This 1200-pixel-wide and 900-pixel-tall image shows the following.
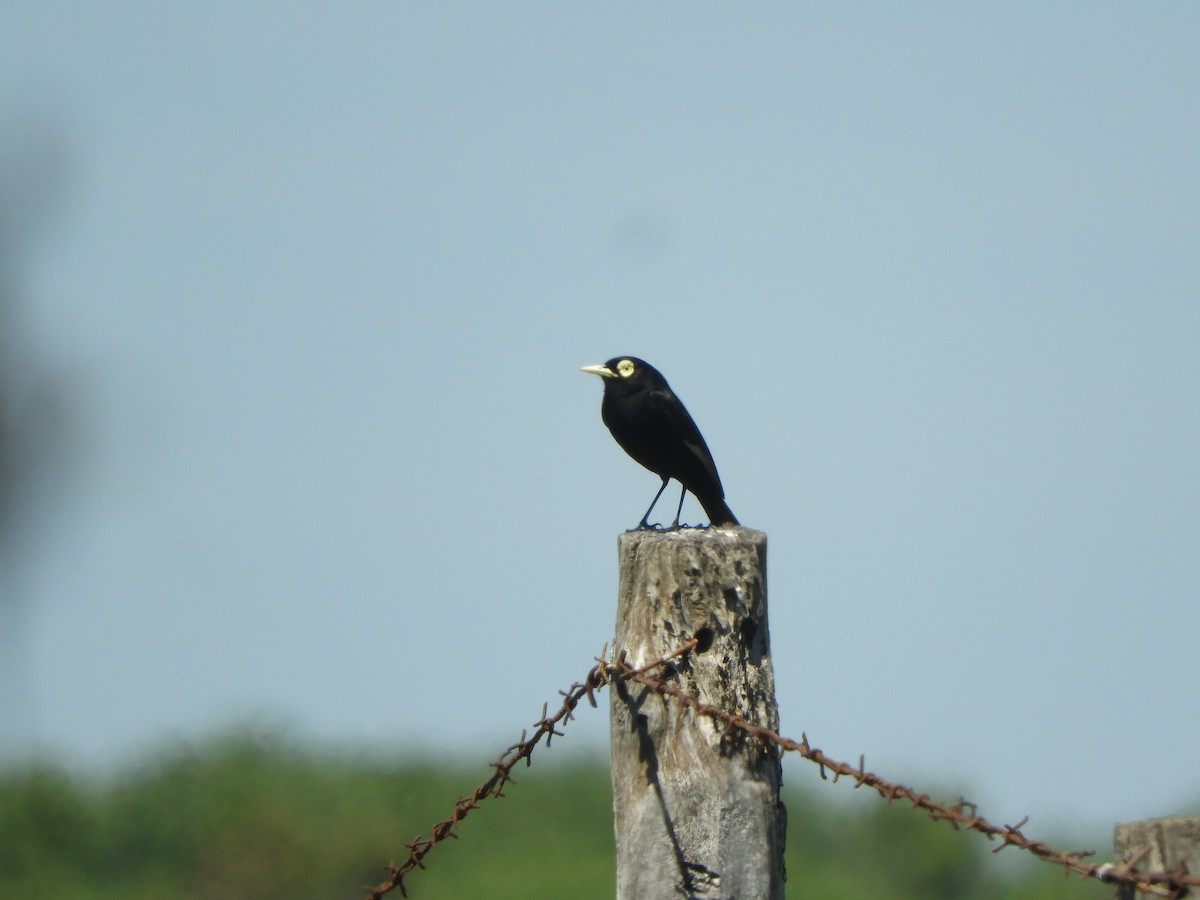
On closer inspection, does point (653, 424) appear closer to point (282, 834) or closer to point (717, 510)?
point (717, 510)

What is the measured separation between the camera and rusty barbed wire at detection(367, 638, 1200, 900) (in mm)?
3113

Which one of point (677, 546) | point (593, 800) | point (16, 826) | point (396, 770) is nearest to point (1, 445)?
point (16, 826)

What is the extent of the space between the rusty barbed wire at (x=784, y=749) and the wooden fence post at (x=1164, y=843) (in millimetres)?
15

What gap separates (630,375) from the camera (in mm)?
9188

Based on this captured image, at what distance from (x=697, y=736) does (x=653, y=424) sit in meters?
5.11

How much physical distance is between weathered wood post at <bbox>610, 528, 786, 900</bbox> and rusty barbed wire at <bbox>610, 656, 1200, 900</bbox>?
43 millimetres

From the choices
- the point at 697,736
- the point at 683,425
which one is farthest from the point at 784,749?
the point at 683,425

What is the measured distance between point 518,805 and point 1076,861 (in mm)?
19918

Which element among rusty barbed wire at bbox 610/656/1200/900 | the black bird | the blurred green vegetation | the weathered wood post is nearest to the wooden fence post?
rusty barbed wire at bbox 610/656/1200/900

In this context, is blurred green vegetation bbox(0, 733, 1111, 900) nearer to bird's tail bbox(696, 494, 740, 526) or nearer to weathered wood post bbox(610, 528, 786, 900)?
bird's tail bbox(696, 494, 740, 526)

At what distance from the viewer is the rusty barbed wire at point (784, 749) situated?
311 cm

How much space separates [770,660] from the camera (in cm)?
408

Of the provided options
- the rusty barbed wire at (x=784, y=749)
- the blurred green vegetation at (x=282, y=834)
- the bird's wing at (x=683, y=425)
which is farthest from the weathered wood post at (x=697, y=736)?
the blurred green vegetation at (x=282, y=834)

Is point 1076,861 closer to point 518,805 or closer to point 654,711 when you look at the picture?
point 654,711
